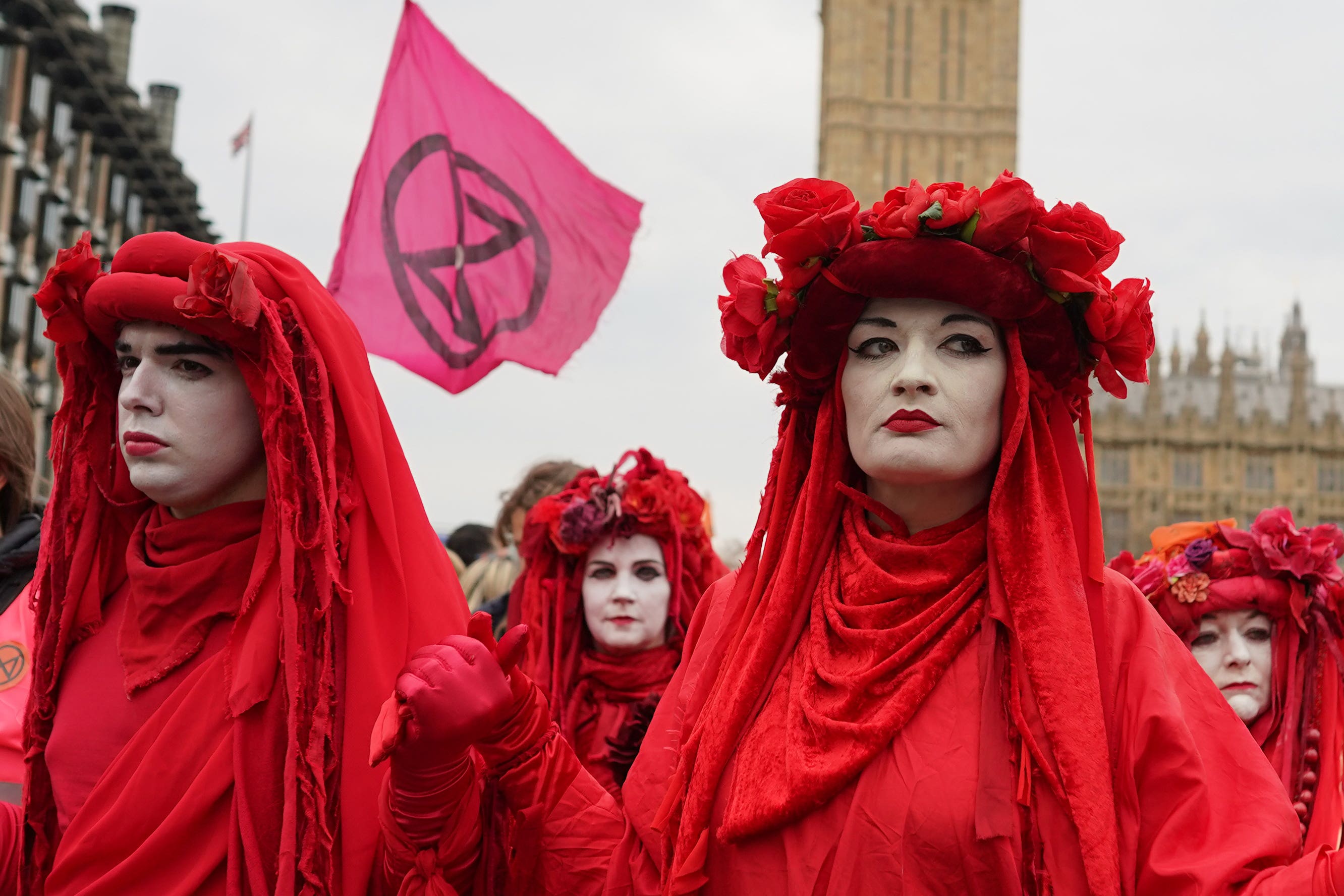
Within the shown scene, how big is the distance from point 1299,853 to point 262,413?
190 cm

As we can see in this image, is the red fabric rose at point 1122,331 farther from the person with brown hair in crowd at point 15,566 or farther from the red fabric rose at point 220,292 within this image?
the person with brown hair in crowd at point 15,566

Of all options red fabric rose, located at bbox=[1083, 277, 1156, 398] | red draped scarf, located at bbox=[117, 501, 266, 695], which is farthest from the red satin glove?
red fabric rose, located at bbox=[1083, 277, 1156, 398]

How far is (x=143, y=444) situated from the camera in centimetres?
274

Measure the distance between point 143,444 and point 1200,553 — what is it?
2.81m

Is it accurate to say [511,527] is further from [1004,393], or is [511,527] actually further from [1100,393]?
[1100,393]

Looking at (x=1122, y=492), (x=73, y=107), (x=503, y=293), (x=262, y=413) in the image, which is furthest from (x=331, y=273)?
(x=1122, y=492)

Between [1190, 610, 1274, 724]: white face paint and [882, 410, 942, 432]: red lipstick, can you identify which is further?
[1190, 610, 1274, 724]: white face paint

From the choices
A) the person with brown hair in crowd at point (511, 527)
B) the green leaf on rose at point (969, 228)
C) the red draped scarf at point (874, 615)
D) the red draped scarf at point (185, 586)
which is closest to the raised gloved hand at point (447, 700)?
the red draped scarf at point (874, 615)

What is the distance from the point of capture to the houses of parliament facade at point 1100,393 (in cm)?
6450

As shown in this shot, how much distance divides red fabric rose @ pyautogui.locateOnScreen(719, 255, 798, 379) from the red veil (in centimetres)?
70

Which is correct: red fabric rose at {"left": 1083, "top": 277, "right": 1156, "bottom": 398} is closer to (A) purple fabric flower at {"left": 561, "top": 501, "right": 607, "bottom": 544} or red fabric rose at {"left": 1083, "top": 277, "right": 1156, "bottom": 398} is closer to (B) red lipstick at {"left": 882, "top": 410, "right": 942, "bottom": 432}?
(B) red lipstick at {"left": 882, "top": 410, "right": 942, "bottom": 432}

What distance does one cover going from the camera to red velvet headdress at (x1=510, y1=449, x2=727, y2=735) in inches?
186

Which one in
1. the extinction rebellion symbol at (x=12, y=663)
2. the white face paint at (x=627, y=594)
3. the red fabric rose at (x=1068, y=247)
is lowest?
the extinction rebellion symbol at (x=12, y=663)

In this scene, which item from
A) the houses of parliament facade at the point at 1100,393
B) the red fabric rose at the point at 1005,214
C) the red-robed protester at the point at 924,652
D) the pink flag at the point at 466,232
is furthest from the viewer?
the houses of parliament facade at the point at 1100,393
